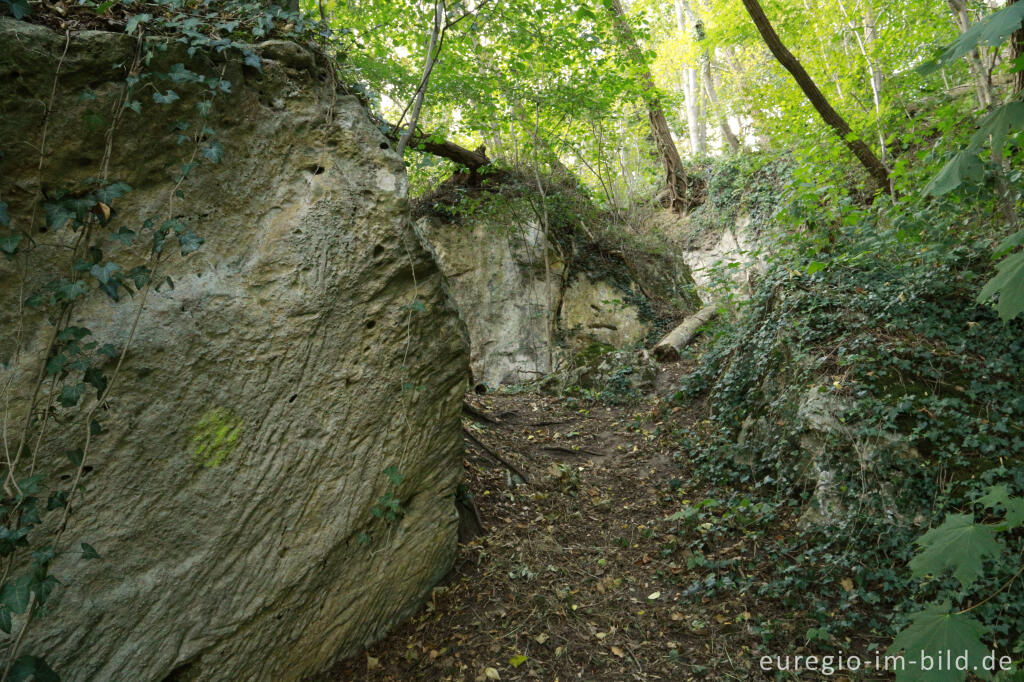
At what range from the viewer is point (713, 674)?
312cm

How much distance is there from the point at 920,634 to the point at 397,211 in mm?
3137

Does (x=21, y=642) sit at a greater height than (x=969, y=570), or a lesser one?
lesser

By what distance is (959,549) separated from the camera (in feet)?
5.61

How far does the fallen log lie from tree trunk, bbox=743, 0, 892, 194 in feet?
11.2

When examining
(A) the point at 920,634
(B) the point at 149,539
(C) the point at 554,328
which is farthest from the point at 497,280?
(A) the point at 920,634

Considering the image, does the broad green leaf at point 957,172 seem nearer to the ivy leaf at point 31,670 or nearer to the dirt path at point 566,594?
the dirt path at point 566,594

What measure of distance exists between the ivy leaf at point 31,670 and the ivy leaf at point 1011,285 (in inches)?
149

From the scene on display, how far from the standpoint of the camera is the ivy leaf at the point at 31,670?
209 centimetres

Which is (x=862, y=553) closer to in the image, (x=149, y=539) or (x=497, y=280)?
(x=149, y=539)

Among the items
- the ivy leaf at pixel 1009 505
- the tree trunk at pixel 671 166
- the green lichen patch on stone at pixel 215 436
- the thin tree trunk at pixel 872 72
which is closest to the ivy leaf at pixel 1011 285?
the ivy leaf at pixel 1009 505

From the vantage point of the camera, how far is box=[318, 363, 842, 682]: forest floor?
325 cm

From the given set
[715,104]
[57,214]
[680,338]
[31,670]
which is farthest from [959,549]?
[715,104]

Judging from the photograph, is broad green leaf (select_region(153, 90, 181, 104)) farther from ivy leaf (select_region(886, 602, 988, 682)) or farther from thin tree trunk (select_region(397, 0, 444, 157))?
ivy leaf (select_region(886, 602, 988, 682))

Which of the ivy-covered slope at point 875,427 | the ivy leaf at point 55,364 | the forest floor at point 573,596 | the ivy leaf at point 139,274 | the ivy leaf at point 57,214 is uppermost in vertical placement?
the ivy leaf at point 57,214
